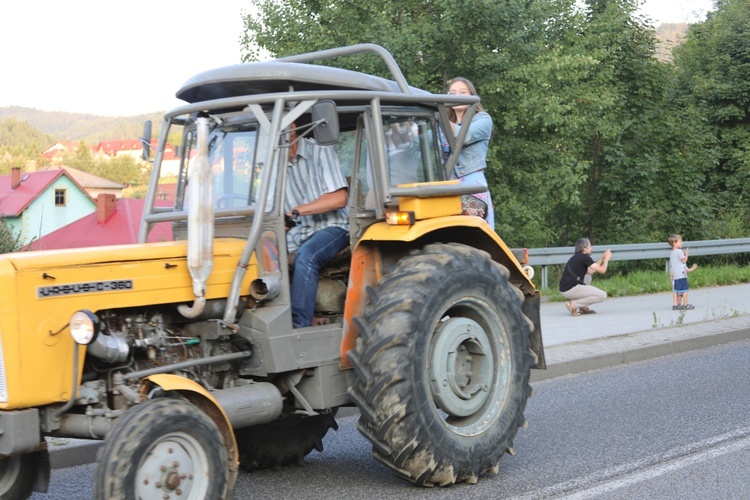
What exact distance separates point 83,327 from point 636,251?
17.6 meters

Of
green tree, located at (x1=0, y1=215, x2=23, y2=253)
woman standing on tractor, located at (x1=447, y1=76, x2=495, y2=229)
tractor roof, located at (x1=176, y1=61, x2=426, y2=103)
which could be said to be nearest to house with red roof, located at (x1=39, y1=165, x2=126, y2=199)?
green tree, located at (x1=0, y1=215, x2=23, y2=253)

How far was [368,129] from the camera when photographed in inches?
237

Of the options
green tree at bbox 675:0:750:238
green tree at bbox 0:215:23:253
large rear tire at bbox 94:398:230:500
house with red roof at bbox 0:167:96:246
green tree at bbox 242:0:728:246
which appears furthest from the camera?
house with red roof at bbox 0:167:96:246

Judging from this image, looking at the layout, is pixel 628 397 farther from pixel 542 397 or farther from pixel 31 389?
pixel 31 389

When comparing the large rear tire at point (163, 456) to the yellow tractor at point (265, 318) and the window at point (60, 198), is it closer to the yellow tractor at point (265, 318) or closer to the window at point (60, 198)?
the yellow tractor at point (265, 318)

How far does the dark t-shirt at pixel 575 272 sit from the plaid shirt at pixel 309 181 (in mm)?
10217

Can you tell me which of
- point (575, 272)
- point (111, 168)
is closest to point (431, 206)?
point (575, 272)

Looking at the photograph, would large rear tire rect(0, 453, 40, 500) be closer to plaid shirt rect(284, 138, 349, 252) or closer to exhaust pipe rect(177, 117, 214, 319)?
Answer: exhaust pipe rect(177, 117, 214, 319)

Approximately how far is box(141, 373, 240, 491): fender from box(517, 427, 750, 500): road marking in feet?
5.53

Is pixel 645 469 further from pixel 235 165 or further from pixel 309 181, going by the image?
pixel 235 165

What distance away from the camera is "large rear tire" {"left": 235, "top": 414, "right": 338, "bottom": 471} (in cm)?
643

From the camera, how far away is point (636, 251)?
20.8 m

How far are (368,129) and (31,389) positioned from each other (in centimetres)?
251

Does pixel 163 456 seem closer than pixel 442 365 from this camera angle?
Yes
